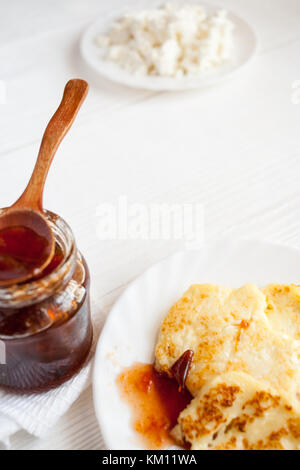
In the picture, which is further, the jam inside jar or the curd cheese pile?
the curd cheese pile

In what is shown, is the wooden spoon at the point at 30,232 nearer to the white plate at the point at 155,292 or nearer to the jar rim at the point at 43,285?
the jar rim at the point at 43,285

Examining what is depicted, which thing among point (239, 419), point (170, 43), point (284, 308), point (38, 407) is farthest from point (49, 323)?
point (170, 43)

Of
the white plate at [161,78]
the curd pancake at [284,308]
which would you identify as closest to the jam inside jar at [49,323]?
the curd pancake at [284,308]

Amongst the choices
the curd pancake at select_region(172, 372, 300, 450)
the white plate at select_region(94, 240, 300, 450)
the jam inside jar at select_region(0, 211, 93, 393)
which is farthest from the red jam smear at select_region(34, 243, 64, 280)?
the curd pancake at select_region(172, 372, 300, 450)

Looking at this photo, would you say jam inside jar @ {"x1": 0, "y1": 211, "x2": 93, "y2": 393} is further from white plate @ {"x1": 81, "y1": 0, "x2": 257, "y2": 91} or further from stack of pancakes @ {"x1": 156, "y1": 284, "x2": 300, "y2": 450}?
white plate @ {"x1": 81, "y1": 0, "x2": 257, "y2": 91}
